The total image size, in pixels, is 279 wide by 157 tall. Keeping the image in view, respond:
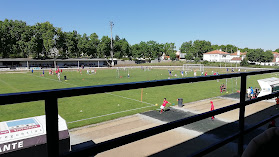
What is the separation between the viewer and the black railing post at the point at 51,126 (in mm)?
1158

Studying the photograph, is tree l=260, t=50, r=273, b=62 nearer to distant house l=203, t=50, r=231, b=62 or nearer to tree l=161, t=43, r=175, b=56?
distant house l=203, t=50, r=231, b=62

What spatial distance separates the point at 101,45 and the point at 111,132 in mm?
101455

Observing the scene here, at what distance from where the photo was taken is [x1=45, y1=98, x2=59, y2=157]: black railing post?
3.80 ft

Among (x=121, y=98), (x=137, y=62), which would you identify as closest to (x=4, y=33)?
(x=137, y=62)

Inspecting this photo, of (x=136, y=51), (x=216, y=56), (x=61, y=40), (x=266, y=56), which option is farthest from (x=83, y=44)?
(x=266, y=56)

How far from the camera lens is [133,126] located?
13586 millimetres

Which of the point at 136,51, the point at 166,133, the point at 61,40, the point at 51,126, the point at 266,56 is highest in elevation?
the point at 61,40

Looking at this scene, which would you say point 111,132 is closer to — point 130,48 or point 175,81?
point 175,81

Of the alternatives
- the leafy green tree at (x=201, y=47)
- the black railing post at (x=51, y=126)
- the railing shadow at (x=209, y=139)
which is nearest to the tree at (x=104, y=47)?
the leafy green tree at (x=201, y=47)

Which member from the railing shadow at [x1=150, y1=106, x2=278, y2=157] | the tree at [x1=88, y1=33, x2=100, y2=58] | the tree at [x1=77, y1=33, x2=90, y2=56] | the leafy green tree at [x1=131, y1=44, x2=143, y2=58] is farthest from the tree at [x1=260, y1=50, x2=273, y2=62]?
the railing shadow at [x1=150, y1=106, x2=278, y2=157]

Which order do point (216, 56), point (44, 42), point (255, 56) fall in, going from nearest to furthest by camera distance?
1. point (44, 42)
2. point (255, 56)
3. point (216, 56)

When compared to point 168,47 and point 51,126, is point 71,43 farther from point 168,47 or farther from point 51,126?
point 51,126

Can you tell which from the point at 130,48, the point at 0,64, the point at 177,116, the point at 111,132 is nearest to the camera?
the point at 111,132

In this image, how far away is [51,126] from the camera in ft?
3.83
